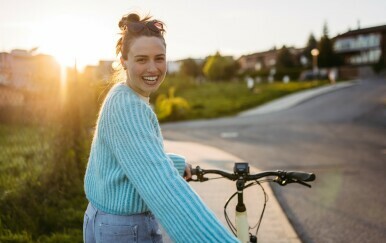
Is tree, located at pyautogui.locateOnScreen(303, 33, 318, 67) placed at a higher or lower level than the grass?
higher

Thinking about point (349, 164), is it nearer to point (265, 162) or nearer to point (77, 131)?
point (265, 162)

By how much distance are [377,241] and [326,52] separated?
61.1 meters

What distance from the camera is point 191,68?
2127 inches

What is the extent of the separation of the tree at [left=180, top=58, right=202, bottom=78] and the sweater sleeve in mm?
50523

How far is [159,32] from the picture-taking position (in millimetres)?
1613

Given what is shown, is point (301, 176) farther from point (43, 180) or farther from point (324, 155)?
point (324, 155)

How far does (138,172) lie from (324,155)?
29.0 feet

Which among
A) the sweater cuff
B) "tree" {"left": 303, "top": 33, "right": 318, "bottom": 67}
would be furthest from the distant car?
the sweater cuff

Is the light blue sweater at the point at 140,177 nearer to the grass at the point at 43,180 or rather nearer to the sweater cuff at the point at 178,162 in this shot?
the sweater cuff at the point at 178,162

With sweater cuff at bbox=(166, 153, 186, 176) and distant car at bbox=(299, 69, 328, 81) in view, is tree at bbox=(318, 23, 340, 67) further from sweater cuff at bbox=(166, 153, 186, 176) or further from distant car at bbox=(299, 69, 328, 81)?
sweater cuff at bbox=(166, 153, 186, 176)

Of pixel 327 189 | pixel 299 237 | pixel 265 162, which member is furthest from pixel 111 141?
pixel 265 162

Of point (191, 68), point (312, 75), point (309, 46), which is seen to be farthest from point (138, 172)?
point (309, 46)

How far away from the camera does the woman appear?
1.24 m

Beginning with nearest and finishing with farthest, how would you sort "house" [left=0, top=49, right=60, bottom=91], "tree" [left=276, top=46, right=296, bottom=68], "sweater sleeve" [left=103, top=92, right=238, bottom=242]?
1. "sweater sleeve" [left=103, top=92, right=238, bottom=242]
2. "house" [left=0, top=49, right=60, bottom=91]
3. "tree" [left=276, top=46, right=296, bottom=68]
